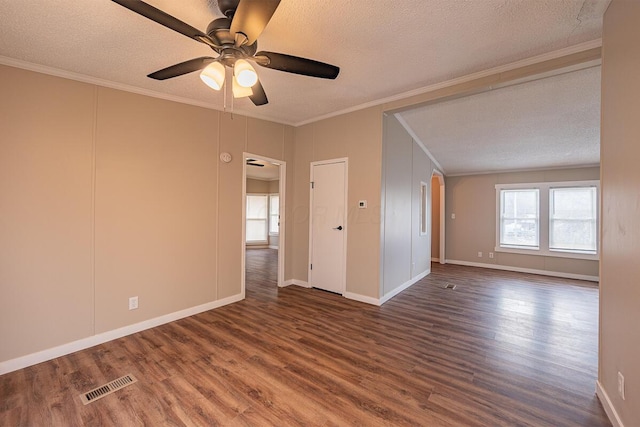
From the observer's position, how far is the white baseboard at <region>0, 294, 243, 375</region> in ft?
7.31

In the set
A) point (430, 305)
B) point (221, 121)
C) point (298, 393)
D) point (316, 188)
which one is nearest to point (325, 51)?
point (221, 121)

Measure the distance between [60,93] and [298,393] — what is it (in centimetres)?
331

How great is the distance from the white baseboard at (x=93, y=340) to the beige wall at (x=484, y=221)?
6072 mm

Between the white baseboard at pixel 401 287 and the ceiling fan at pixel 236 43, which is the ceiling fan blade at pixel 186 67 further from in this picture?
the white baseboard at pixel 401 287

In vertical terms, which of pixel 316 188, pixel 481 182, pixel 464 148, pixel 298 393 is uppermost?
pixel 464 148

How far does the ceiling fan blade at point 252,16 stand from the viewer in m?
1.33

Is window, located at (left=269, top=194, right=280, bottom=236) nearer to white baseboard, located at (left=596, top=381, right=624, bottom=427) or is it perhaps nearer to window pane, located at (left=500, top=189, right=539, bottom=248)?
window pane, located at (left=500, top=189, right=539, bottom=248)

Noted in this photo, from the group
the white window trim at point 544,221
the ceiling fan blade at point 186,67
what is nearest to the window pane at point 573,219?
the white window trim at point 544,221

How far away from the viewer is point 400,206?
4297mm

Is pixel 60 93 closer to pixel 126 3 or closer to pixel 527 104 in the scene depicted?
pixel 126 3

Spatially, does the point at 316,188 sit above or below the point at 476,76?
below

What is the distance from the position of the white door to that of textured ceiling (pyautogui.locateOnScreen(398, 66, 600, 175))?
1418 mm

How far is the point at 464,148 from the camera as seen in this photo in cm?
516

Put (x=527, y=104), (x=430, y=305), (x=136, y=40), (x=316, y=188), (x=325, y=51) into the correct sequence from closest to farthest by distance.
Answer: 1. (x=136, y=40)
2. (x=325, y=51)
3. (x=527, y=104)
4. (x=430, y=305)
5. (x=316, y=188)
